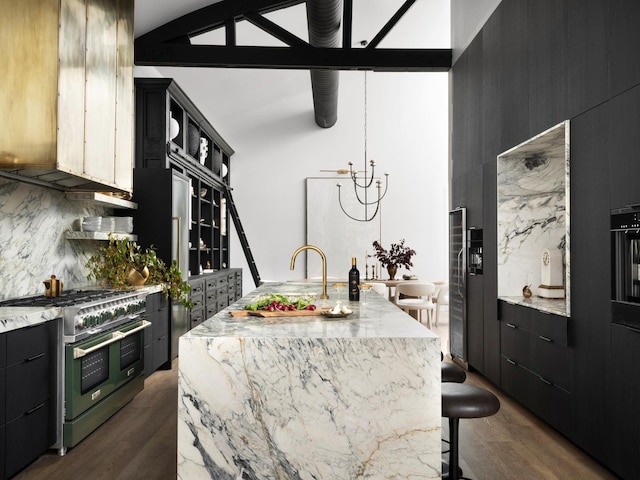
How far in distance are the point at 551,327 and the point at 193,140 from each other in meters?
5.00

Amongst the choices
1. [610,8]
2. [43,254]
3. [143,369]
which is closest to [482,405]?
[610,8]

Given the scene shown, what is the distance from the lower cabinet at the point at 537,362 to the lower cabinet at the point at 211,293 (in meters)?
3.16

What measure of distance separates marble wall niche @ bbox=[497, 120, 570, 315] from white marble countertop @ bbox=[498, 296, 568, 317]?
0.21m

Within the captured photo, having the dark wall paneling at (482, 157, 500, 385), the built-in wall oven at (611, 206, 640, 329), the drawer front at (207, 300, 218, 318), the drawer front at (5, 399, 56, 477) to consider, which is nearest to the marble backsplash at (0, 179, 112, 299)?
the drawer front at (5, 399, 56, 477)

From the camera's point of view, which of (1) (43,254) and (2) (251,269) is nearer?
(1) (43,254)

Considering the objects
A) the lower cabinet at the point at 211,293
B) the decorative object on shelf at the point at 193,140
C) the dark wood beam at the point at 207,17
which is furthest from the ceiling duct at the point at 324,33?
the lower cabinet at the point at 211,293

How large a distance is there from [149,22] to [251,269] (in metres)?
4.73

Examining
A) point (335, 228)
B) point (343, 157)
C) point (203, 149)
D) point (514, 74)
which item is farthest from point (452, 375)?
point (343, 157)

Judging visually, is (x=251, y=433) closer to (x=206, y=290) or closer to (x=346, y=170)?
(x=206, y=290)

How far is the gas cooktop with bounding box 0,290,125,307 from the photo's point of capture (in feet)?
10.7

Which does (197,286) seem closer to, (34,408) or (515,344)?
(34,408)

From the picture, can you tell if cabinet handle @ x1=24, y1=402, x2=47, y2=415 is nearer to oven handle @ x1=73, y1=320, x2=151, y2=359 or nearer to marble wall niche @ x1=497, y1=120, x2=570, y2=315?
oven handle @ x1=73, y1=320, x2=151, y2=359

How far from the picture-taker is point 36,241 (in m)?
4.00

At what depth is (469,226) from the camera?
5.22 m
